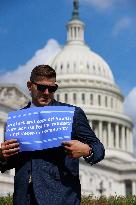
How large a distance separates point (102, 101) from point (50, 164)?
131m

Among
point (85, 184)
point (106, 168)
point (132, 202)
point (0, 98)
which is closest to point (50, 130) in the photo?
point (132, 202)

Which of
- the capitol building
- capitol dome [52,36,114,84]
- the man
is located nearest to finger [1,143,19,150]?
the man

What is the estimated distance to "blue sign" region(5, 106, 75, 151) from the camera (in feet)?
22.6

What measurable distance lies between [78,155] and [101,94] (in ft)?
432

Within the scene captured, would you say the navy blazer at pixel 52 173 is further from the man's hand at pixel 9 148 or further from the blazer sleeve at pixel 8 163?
the man's hand at pixel 9 148

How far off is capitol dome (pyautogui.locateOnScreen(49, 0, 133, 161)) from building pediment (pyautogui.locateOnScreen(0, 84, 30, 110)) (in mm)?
51826

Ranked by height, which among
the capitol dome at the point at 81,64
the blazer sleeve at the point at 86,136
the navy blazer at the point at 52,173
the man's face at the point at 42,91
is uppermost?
the capitol dome at the point at 81,64

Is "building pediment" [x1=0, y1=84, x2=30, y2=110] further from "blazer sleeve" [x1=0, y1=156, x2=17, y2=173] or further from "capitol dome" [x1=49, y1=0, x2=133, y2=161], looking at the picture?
"blazer sleeve" [x1=0, y1=156, x2=17, y2=173]

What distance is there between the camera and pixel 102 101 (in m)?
138

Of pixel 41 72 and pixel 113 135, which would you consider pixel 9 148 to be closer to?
pixel 41 72

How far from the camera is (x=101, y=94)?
454ft

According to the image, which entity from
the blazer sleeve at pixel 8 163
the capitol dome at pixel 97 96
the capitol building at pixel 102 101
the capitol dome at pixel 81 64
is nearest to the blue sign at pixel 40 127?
the blazer sleeve at pixel 8 163

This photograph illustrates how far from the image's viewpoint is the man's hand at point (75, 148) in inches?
267

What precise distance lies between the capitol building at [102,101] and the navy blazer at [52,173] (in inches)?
4409
